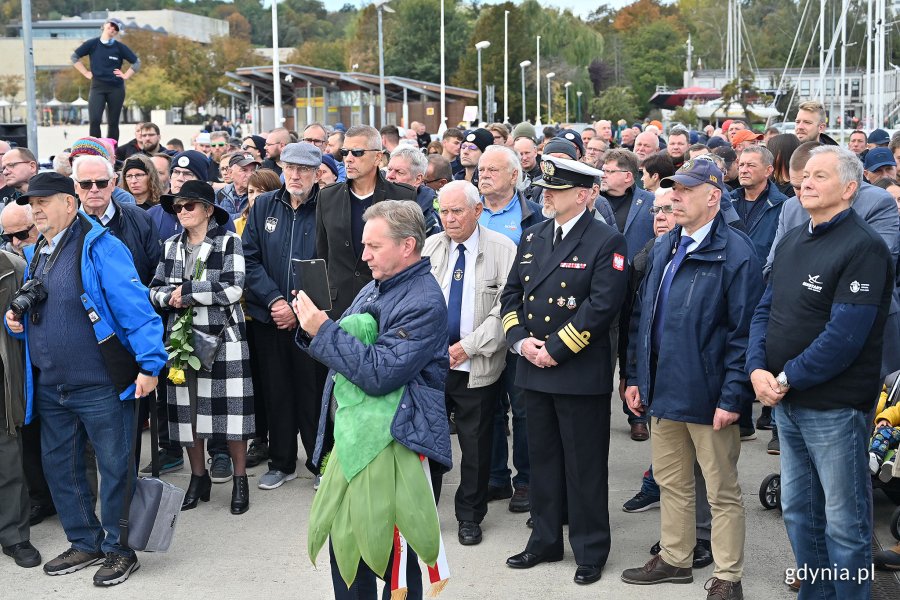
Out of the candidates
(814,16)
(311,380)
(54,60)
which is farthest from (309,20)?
(311,380)

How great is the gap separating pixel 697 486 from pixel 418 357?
245 cm

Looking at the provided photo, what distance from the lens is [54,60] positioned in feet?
358

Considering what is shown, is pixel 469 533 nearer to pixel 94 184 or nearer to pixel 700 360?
pixel 700 360

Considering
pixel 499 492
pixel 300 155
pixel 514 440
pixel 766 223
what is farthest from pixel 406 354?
pixel 766 223

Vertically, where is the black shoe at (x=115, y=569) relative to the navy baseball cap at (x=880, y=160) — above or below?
below

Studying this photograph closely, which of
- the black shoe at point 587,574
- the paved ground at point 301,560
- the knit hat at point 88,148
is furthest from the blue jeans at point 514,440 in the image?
the knit hat at point 88,148

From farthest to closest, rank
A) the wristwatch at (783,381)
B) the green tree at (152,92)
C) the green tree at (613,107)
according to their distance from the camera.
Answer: the green tree at (613,107) → the green tree at (152,92) → the wristwatch at (783,381)

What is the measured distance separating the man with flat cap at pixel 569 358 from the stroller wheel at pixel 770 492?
1.39m

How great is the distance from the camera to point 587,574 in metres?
5.60

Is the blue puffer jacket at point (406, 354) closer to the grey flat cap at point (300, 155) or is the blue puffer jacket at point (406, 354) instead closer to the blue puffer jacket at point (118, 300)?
the blue puffer jacket at point (118, 300)

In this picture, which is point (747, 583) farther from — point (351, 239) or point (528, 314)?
point (351, 239)

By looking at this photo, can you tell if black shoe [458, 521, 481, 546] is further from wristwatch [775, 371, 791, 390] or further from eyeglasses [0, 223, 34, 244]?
eyeglasses [0, 223, 34, 244]

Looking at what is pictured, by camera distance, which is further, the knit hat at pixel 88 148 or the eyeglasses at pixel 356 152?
the knit hat at pixel 88 148

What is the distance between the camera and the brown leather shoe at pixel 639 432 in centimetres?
829
